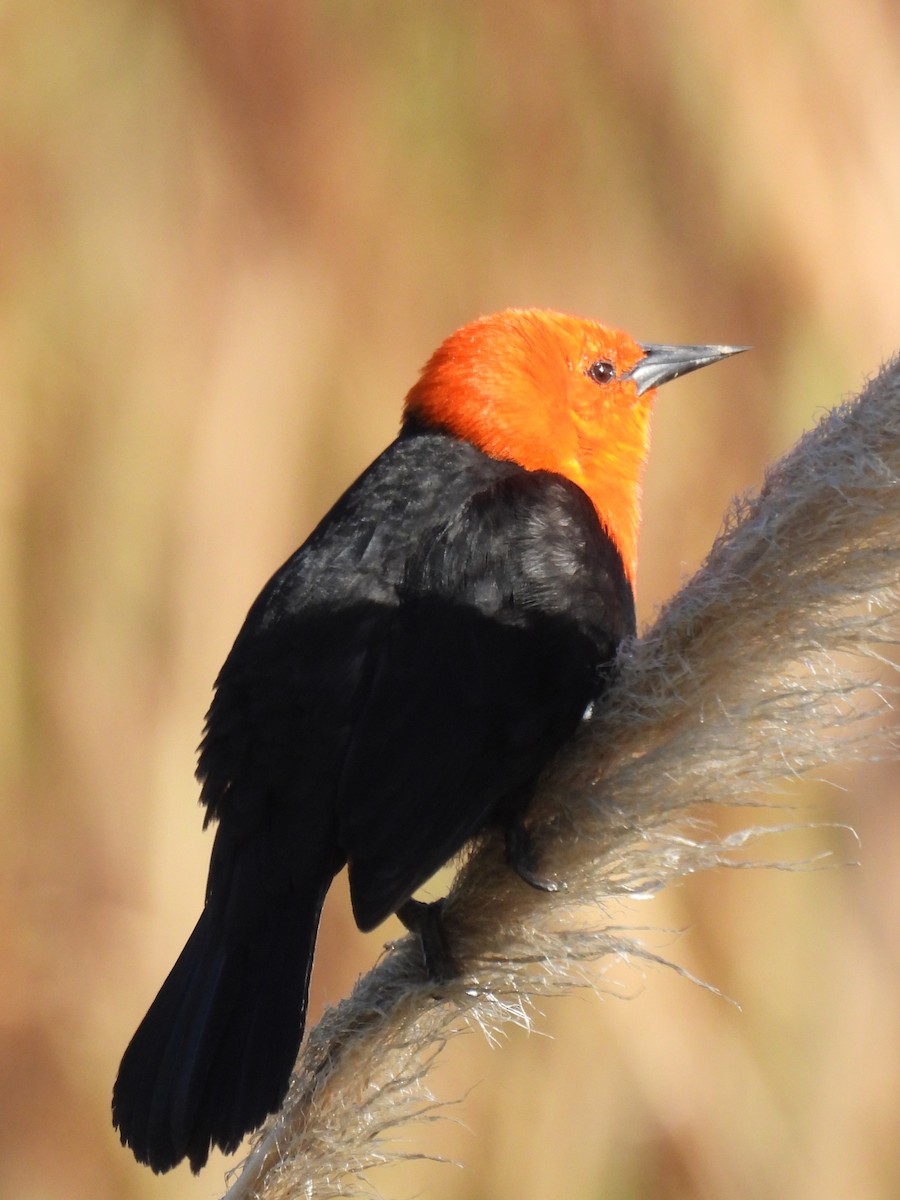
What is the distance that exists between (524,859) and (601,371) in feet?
4.10

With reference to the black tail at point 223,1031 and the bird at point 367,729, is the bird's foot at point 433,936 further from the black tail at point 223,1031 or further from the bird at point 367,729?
the black tail at point 223,1031

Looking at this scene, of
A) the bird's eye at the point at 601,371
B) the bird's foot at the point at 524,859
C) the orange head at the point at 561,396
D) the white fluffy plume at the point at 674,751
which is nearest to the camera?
the white fluffy plume at the point at 674,751

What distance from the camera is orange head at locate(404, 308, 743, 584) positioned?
7.29 ft

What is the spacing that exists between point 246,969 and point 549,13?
260 cm

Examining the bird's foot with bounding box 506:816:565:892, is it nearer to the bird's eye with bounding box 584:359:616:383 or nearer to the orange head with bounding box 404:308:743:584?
the orange head with bounding box 404:308:743:584

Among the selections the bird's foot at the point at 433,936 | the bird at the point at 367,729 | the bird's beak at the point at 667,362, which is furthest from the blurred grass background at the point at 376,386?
the bird's foot at the point at 433,936

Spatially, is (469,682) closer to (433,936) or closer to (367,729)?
(367,729)

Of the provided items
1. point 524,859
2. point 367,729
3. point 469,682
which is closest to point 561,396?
point 469,682

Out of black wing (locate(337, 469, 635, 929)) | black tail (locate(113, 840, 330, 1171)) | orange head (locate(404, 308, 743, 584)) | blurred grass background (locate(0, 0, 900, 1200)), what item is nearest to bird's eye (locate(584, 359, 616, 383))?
orange head (locate(404, 308, 743, 584))

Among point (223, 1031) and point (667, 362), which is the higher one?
point (667, 362)

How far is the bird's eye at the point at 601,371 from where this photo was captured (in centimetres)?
244

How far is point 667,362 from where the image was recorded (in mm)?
2533

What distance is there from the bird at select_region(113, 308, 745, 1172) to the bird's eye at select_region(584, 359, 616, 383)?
410 millimetres

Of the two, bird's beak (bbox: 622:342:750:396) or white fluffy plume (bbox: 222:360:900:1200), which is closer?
white fluffy plume (bbox: 222:360:900:1200)
